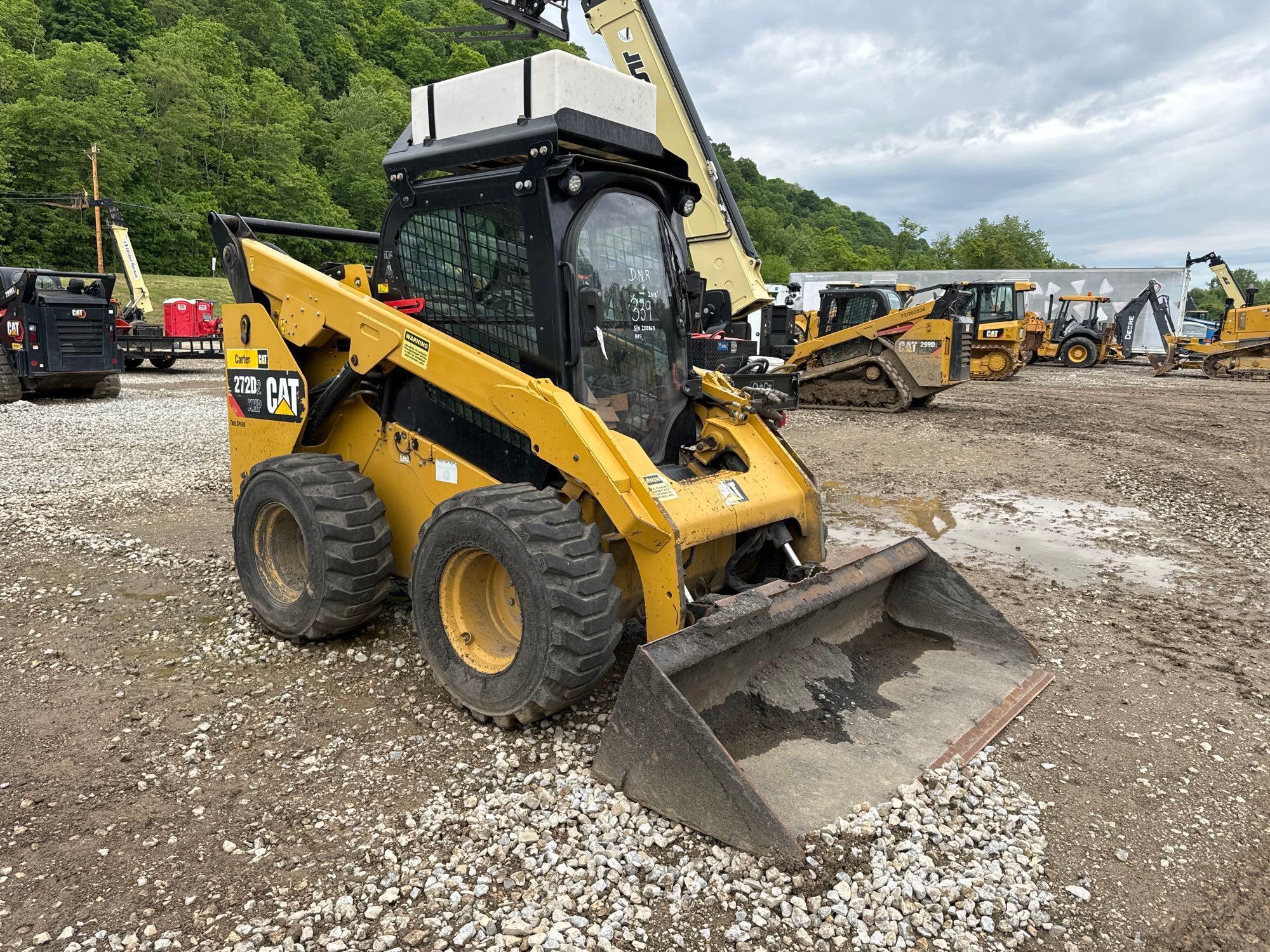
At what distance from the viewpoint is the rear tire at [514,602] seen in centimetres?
310

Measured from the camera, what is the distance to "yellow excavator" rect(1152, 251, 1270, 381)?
905 inches

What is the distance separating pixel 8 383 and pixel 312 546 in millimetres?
12607

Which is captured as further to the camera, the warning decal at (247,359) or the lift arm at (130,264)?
the lift arm at (130,264)

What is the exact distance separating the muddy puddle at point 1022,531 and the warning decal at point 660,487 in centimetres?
343

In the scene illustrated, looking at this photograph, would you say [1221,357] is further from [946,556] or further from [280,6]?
[280,6]

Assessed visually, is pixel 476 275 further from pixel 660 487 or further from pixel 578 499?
pixel 660 487

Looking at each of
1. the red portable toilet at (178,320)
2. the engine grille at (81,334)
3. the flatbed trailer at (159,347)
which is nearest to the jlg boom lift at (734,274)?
the engine grille at (81,334)

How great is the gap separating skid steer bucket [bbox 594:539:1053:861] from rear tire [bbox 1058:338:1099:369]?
26279 mm

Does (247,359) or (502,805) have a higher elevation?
(247,359)

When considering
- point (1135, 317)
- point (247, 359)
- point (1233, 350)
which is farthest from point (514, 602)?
point (1135, 317)

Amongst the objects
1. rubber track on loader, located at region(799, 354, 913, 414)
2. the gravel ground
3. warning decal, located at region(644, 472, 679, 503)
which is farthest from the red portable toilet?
warning decal, located at region(644, 472, 679, 503)

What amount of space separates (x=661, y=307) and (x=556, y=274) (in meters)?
0.75

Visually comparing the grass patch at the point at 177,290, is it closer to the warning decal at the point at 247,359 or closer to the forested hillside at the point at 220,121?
the forested hillside at the point at 220,121

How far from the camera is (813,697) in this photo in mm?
3529
